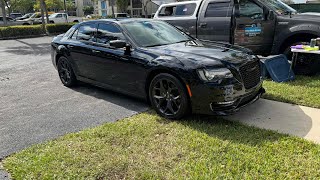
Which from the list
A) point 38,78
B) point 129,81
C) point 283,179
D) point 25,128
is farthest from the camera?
point 38,78

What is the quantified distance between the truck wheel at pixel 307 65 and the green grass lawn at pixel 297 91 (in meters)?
0.20

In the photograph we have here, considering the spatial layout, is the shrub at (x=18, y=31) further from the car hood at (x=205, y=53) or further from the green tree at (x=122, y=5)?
the green tree at (x=122, y=5)

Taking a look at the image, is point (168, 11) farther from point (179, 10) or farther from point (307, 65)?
point (307, 65)

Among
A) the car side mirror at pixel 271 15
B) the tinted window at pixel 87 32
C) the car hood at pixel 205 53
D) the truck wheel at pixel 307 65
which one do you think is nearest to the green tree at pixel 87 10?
the tinted window at pixel 87 32

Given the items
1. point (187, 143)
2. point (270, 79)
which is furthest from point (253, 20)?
point (187, 143)

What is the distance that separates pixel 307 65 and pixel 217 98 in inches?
146

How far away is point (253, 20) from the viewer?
6875 mm

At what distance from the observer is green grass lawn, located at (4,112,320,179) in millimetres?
3035

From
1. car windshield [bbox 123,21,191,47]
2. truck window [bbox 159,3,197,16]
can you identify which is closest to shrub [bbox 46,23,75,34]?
truck window [bbox 159,3,197,16]

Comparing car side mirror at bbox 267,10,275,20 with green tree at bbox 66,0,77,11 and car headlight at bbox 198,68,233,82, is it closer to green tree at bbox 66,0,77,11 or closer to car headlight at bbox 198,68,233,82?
car headlight at bbox 198,68,233,82

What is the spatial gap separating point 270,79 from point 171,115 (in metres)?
3.16

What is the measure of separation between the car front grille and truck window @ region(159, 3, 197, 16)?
3.98m

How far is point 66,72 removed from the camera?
21.6 ft

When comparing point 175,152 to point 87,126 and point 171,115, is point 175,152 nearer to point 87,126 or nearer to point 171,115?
point 171,115
